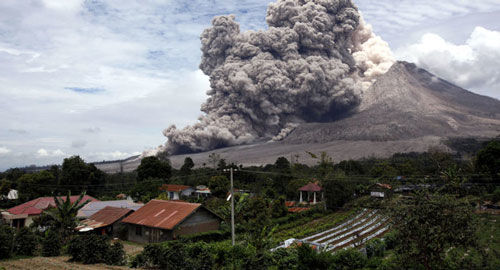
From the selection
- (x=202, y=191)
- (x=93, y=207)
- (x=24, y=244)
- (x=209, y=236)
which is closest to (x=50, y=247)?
(x=24, y=244)

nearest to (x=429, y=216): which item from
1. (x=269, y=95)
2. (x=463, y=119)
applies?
(x=269, y=95)

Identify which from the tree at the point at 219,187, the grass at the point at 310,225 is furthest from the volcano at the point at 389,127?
the grass at the point at 310,225

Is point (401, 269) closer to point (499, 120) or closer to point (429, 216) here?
point (429, 216)

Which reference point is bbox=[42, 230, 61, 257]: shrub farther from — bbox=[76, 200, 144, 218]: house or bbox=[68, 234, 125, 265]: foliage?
bbox=[76, 200, 144, 218]: house

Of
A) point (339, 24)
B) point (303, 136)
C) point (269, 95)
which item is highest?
point (339, 24)

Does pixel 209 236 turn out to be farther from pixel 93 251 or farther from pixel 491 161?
pixel 491 161

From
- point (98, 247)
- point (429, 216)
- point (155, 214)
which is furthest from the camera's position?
point (155, 214)

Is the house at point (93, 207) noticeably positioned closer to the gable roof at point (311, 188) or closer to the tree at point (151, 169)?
the tree at point (151, 169)
